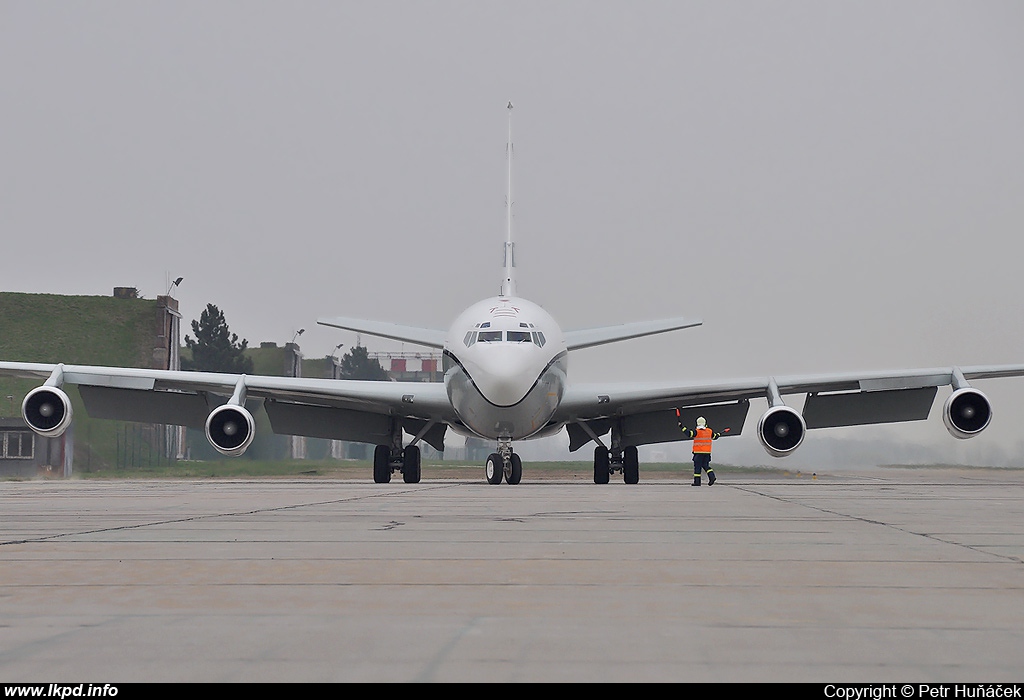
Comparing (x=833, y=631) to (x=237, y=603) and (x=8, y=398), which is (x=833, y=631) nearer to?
(x=237, y=603)

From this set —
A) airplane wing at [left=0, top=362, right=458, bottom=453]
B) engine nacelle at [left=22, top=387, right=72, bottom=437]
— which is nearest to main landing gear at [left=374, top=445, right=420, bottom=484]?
airplane wing at [left=0, top=362, right=458, bottom=453]

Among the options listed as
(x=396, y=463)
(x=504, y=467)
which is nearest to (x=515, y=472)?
(x=504, y=467)

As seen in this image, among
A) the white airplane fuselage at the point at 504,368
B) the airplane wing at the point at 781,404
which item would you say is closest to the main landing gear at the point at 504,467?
the white airplane fuselage at the point at 504,368

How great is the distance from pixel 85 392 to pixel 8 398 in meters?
30.7

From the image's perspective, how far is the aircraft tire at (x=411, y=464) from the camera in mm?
29188

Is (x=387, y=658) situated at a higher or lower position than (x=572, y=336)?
lower

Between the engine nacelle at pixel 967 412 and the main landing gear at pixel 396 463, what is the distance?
12267 mm

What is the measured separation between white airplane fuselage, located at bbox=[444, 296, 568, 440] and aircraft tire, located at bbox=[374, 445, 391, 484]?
324 centimetres

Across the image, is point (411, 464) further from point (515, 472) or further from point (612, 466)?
point (612, 466)

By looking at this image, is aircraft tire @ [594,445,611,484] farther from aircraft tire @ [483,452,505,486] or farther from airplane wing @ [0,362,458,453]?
aircraft tire @ [483,452,505,486]

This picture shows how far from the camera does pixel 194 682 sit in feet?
13.4

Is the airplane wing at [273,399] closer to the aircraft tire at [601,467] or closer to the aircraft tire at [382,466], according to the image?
the aircraft tire at [382,466]

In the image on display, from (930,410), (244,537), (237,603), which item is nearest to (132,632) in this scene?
(237,603)

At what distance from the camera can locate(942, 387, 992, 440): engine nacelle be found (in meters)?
24.5
